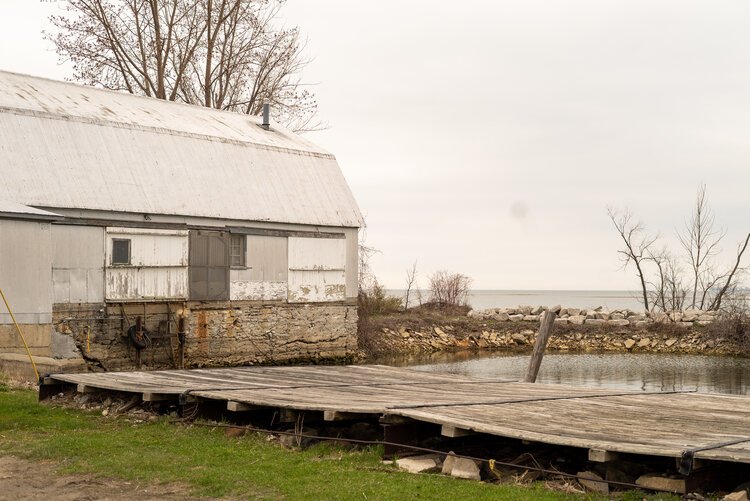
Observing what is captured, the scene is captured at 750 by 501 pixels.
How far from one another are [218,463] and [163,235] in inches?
574

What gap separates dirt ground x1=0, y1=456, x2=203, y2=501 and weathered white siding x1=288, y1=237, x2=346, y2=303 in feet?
57.4

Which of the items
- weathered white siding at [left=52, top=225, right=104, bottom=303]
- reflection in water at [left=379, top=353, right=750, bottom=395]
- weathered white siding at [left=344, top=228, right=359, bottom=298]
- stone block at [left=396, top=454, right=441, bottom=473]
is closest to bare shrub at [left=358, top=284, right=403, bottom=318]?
reflection in water at [left=379, top=353, right=750, bottom=395]

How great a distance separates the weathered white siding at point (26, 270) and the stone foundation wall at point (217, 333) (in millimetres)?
2407

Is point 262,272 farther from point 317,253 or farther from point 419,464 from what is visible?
point 419,464

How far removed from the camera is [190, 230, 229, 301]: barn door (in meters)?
24.2

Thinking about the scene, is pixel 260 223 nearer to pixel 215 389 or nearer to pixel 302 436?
pixel 215 389

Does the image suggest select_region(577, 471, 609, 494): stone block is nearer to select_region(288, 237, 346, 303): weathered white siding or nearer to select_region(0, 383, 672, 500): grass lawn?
select_region(0, 383, 672, 500): grass lawn

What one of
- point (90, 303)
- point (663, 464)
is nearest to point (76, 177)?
point (90, 303)

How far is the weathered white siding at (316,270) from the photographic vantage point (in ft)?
87.7

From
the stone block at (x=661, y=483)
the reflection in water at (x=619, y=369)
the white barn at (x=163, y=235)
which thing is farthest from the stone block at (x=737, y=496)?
the reflection in water at (x=619, y=369)

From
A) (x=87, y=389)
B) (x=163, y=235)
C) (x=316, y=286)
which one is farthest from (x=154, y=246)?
(x=87, y=389)

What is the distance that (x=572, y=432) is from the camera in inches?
339

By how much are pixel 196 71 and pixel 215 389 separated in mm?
23607

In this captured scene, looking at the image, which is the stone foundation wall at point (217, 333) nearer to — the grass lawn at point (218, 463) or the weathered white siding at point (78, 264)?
the weathered white siding at point (78, 264)
